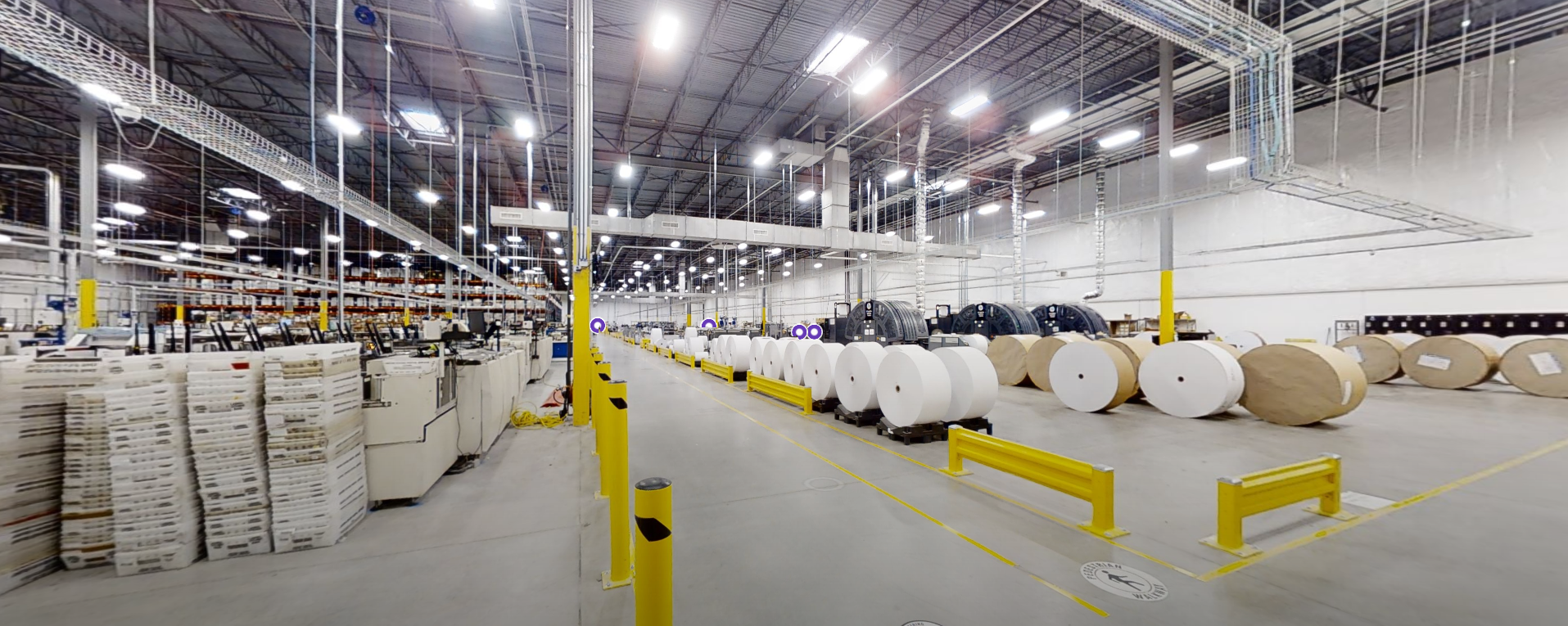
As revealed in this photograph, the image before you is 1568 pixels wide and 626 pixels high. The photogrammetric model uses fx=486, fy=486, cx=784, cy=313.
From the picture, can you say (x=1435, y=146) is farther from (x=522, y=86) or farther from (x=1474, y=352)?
(x=522, y=86)

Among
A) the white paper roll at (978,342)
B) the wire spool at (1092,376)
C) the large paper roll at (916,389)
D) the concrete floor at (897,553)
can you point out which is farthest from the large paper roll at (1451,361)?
the large paper roll at (916,389)

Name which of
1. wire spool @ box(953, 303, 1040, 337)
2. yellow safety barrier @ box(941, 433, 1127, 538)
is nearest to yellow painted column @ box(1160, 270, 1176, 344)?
wire spool @ box(953, 303, 1040, 337)

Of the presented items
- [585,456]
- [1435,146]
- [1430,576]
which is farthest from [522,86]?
[1435,146]

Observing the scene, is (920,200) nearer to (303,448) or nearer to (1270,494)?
(1270,494)

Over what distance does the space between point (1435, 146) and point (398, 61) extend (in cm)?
2349

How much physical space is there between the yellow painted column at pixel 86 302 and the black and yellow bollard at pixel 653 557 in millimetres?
11314

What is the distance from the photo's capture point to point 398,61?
9.25m

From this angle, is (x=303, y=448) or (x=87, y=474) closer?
(x=87, y=474)

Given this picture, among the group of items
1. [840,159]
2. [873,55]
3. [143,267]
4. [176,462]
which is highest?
[873,55]

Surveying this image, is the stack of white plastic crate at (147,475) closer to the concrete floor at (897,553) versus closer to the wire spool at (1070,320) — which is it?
the concrete floor at (897,553)

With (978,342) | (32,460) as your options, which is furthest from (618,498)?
(978,342)

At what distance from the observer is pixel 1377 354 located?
10.4 meters

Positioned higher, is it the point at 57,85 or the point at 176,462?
the point at 57,85

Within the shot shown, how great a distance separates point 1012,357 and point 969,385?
19.3ft
